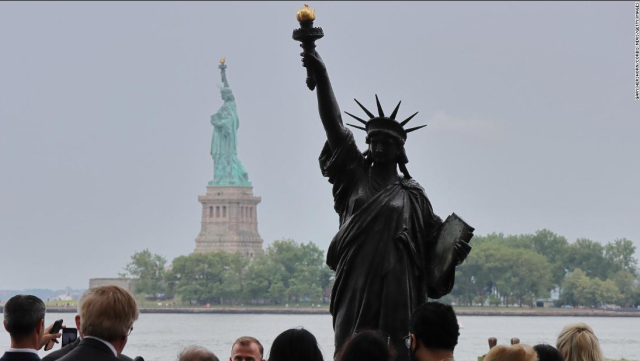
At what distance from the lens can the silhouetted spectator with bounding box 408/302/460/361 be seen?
6605 millimetres

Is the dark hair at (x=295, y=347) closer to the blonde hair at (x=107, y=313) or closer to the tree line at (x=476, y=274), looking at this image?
the blonde hair at (x=107, y=313)

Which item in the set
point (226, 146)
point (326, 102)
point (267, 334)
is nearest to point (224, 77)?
point (226, 146)

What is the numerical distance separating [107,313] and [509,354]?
1.61 metres

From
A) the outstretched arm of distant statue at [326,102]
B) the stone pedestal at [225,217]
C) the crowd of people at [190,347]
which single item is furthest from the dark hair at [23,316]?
the stone pedestal at [225,217]

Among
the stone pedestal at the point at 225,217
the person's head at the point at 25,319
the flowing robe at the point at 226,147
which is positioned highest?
the flowing robe at the point at 226,147

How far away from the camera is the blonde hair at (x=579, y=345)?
7.79m

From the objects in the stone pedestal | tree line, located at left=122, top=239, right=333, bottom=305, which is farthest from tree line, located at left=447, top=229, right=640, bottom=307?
the stone pedestal

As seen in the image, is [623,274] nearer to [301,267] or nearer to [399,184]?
[301,267]

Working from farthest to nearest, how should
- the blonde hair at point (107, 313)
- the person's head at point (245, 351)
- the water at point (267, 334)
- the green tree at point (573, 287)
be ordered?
the green tree at point (573, 287)
the water at point (267, 334)
the person's head at point (245, 351)
the blonde hair at point (107, 313)

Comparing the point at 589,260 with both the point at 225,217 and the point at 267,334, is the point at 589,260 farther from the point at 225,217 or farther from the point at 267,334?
the point at 267,334

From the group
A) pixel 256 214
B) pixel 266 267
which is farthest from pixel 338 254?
pixel 256 214

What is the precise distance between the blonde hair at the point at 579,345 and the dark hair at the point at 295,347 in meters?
1.80

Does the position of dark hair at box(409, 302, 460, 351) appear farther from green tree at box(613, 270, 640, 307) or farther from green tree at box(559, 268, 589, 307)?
green tree at box(613, 270, 640, 307)

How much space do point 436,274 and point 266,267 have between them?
118m
